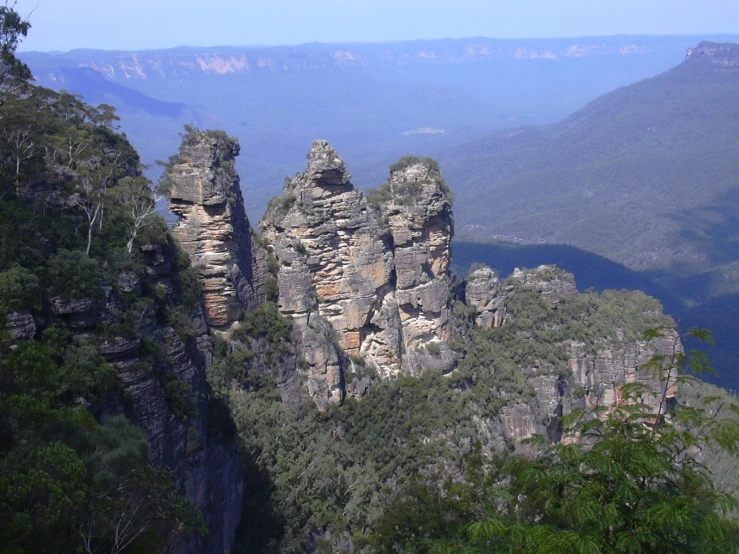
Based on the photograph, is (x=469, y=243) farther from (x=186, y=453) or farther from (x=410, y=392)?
(x=186, y=453)

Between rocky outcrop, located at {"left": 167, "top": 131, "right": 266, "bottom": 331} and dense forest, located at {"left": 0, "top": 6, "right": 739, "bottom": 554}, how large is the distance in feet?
2.61

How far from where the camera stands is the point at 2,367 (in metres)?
11.6

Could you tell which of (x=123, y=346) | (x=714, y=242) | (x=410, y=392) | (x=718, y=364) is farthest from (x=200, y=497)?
(x=714, y=242)

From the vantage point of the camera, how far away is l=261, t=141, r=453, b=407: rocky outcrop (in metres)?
26.3

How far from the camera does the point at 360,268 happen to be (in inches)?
1088

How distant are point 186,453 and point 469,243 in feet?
243

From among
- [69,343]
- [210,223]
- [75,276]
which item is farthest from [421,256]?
[69,343]

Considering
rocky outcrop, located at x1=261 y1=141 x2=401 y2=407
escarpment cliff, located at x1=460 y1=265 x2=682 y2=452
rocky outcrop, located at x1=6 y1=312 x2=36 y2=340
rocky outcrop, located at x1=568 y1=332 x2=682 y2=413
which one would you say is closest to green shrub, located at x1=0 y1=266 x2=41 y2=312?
rocky outcrop, located at x1=6 y1=312 x2=36 y2=340

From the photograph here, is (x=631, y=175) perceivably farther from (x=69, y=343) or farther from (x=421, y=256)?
(x=69, y=343)

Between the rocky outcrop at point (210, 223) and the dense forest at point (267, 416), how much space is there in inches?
31.4

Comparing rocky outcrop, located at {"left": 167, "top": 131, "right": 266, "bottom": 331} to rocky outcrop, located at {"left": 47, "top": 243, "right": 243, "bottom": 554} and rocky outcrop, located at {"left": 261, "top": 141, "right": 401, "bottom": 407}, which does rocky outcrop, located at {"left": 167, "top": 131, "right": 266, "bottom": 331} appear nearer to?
rocky outcrop, located at {"left": 47, "top": 243, "right": 243, "bottom": 554}

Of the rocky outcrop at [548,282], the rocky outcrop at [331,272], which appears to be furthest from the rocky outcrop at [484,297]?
the rocky outcrop at [331,272]

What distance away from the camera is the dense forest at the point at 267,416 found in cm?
862

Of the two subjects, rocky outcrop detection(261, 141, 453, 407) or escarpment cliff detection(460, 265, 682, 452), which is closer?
rocky outcrop detection(261, 141, 453, 407)
